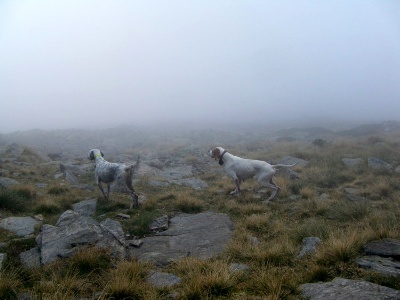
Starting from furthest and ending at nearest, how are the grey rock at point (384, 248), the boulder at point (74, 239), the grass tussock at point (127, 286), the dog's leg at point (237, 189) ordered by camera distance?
1. the dog's leg at point (237, 189)
2. the boulder at point (74, 239)
3. the grey rock at point (384, 248)
4. the grass tussock at point (127, 286)

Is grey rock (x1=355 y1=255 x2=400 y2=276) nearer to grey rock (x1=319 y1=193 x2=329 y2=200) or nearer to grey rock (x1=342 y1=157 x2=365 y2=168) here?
grey rock (x1=319 y1=193 x2=329 y2=200)

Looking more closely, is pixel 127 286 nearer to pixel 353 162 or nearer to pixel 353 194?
pixel 353 194

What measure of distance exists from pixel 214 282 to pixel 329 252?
1849 millimetres

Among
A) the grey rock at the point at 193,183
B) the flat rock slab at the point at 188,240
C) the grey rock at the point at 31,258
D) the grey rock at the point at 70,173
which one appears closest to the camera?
the grey rock at the point at 31,258

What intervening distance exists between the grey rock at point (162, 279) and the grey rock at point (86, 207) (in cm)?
413

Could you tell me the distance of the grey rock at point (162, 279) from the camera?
408 centimetres

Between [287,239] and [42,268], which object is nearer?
[42,268]

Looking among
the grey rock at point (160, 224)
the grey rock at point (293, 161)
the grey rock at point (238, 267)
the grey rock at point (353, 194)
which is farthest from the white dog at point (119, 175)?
the grey rock at point (293, 161)

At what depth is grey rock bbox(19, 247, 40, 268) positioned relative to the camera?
481cm

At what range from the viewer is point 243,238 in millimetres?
5789

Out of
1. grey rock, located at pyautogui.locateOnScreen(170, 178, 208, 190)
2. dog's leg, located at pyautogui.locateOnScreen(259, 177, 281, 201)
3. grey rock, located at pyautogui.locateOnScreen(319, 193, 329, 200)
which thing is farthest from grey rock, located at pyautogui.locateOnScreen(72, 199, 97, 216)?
grey rock, located at pyautogui.locateOnScreen(319, 193, 329, 200)

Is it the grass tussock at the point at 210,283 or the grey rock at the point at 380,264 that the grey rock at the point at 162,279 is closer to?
the grass tussock at the point at 210,283

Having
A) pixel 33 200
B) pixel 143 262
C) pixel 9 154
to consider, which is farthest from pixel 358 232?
pixel 9 154

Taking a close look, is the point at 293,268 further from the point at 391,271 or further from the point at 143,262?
the point at 143,262
